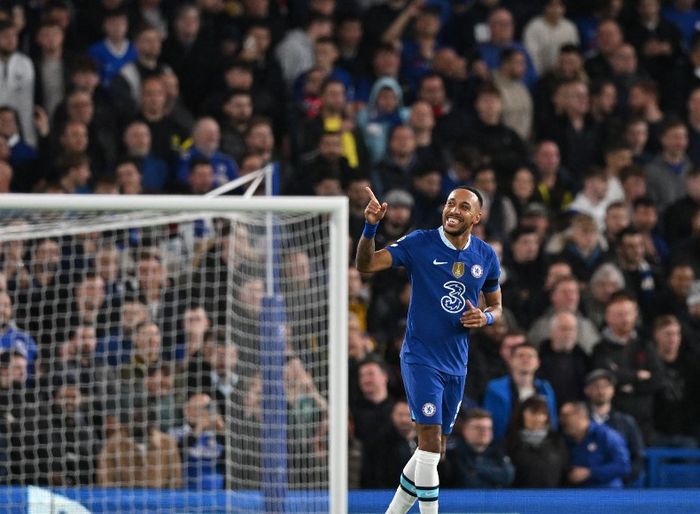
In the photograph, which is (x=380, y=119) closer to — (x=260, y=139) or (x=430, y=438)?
(x=260, y=139)

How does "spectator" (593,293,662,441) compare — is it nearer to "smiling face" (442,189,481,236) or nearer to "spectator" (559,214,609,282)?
"spectator" (559,214,609,282)

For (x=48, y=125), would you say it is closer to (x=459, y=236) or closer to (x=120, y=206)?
(x=120, y=206)

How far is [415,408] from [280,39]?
23.0ft

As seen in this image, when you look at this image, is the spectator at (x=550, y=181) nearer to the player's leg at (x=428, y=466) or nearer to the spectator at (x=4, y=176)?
the spectator at (x=4, y=176)

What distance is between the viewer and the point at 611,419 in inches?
506

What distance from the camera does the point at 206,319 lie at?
12266 mm

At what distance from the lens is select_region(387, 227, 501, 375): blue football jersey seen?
9773mm

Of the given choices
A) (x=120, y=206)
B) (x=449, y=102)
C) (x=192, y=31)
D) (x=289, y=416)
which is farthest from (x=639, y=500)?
(x=192, y=31)

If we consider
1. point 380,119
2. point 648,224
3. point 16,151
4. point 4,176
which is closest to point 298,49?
point 380,119

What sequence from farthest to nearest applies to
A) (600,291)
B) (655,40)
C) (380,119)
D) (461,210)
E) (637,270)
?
(655,40) → (380,119) → (637,270) → (600,291) → (461,210)

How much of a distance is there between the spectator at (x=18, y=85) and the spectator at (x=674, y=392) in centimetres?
532

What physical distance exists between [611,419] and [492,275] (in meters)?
3.17

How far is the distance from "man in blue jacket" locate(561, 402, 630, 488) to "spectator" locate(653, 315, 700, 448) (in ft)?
2.69

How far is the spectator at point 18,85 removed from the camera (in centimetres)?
1456
